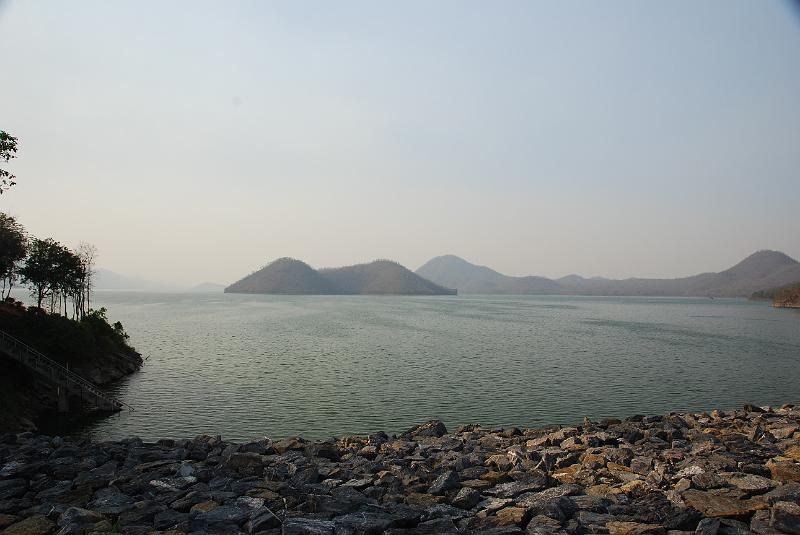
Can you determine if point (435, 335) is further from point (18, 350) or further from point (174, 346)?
point (18, 350)

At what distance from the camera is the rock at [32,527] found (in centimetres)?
1438

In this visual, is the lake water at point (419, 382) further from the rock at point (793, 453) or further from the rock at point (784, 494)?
the rock at point (784, 494)

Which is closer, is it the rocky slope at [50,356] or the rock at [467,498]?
the rock at [467,498]

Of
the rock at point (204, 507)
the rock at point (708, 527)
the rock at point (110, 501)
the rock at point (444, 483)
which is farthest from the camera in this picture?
the rock at point (444, 483)

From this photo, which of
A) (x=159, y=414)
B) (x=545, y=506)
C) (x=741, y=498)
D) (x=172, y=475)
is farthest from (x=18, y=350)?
(x=741, y=498)

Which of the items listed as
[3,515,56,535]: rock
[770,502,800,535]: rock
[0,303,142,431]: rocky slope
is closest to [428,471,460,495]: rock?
[770,502,800,535]: rock

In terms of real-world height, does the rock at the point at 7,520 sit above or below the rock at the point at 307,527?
above

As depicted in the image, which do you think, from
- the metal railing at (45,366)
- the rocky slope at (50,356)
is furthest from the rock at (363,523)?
the metal railing at (45,366)

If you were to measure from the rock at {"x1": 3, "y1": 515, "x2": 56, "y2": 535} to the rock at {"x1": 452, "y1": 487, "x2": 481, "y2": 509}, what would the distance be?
1290 centimetres

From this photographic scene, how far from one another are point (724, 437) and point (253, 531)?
24.3 metres

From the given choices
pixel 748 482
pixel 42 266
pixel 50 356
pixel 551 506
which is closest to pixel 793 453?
pixel 748 482

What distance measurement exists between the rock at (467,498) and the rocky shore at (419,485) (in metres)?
0.05

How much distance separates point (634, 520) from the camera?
594 inches

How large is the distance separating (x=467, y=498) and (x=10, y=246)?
59.1 meters
